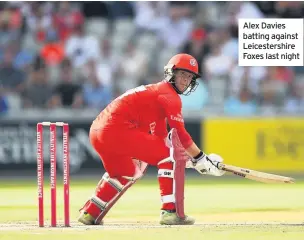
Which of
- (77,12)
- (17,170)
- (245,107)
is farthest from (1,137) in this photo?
(245,107)

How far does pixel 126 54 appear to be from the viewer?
18.7 m

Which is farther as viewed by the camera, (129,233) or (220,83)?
(220,83)

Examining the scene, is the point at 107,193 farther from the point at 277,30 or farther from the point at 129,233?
the point at 277,30

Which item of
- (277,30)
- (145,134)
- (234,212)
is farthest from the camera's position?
(277,30)

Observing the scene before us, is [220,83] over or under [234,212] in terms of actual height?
over

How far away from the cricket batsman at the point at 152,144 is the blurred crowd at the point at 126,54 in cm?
803

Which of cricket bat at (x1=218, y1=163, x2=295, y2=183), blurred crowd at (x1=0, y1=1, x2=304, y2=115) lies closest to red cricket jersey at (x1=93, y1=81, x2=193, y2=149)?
cricket bat at (x1=218, y1=163, x2=295, y2=183)

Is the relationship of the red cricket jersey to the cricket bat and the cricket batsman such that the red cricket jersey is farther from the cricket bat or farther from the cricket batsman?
the cricket bat

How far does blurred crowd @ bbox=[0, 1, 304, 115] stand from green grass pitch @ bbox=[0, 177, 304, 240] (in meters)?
1.86

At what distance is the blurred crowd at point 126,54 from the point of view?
17.8 meters

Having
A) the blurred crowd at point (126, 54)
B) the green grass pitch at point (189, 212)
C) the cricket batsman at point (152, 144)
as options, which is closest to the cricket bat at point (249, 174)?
the cricket batsman at point (152, 144)

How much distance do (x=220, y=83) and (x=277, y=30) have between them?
576cm

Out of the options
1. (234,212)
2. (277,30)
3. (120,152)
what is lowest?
(234,212)

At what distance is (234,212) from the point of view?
36.0 ft
